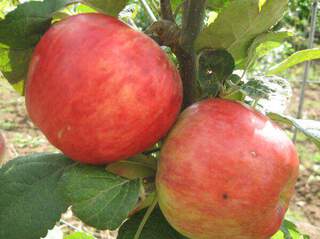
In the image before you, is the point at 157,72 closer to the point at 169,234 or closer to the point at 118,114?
the point at 118,114

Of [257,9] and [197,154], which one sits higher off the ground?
[257,9]

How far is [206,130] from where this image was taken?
73 cm

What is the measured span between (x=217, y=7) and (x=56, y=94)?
42cm

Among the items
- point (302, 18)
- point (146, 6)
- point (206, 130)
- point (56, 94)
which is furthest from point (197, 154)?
point (302, 18)

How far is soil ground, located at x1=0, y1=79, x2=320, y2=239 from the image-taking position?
3.09 m

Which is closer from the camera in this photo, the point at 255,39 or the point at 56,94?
the point at 56,94

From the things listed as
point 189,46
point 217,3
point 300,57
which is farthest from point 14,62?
point 300,57

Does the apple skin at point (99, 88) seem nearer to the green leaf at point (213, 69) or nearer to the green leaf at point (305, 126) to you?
the green leaf at point (213, 69)

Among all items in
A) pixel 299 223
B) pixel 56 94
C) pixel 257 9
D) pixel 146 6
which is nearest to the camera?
pixel 56 94

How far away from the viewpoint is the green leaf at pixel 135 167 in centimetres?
78

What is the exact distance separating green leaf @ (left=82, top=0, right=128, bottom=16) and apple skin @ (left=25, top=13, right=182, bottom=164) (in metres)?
0.08

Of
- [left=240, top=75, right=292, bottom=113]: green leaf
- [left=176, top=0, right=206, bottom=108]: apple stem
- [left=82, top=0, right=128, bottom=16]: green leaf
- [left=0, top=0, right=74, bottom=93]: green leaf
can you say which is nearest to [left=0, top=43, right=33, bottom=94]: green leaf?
[left=0, top=0, right=74, bottom=93]: green leaf

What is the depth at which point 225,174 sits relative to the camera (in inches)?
27.5

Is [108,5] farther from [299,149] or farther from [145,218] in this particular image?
[299,149]
